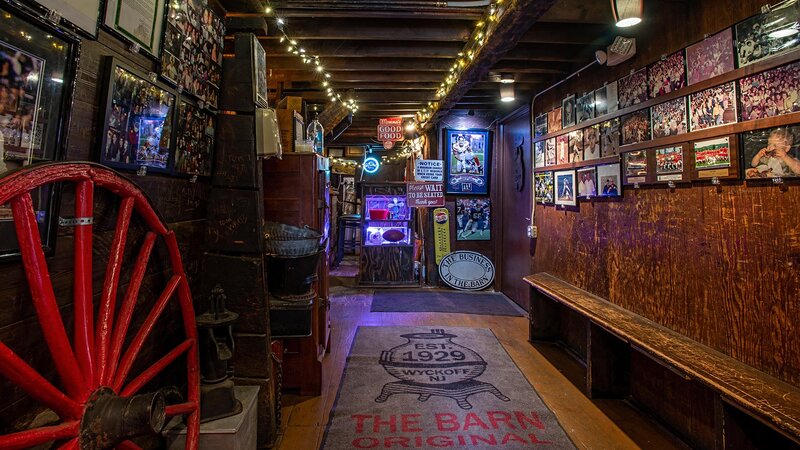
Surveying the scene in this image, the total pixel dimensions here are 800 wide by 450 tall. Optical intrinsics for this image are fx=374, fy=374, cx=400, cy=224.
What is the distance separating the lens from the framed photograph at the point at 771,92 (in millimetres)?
1749

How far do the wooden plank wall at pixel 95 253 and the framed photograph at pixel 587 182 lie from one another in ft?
10.5

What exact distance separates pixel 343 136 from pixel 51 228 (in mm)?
9185

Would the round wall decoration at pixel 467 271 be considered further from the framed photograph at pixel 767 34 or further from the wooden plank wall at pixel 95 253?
the wooden plank wall at pixel 95 253

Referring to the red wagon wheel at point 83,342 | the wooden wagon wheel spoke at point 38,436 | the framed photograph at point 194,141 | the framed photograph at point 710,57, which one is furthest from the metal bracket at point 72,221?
the framed photograph at point 710,57

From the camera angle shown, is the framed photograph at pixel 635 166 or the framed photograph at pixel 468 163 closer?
the framed photograph at pixel 635 166

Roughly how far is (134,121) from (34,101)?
48 centimetres

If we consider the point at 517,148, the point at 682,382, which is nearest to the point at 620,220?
the point at 682,382

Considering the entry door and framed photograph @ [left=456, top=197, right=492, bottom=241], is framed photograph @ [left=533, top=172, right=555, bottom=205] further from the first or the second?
framed photograph @ [left=456, top=197, right=492, bottom=241]

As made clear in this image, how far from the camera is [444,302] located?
5.61m

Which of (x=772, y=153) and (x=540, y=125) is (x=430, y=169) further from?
(x=772, y=153)

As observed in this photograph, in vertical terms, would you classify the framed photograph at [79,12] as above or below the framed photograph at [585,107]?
below

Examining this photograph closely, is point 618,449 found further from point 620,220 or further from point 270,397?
point 270,397

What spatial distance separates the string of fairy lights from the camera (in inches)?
116

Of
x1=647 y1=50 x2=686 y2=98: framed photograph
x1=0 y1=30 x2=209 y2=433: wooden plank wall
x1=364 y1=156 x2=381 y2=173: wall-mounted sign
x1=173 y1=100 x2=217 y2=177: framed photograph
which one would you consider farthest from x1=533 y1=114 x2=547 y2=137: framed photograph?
x1=364 y1=156 x2=381 y2=173: wall-mounted sign
